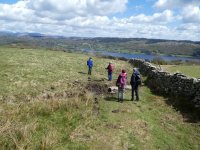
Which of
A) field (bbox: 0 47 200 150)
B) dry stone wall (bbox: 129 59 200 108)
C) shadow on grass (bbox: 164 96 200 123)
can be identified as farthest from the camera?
dry stone wall (bbox: 129 59 200 108)

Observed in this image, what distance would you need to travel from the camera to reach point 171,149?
1304 centimetres

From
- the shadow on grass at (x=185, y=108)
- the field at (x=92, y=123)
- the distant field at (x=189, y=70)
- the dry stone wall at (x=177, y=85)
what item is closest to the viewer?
the field at (x=92, y=123)

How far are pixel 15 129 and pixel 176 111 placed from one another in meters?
10.4

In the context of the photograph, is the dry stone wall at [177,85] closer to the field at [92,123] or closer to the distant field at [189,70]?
the field at [92,123]

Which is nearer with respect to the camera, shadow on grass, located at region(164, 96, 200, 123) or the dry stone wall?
shadow on grass, located at region(164, 96, 200, 123)

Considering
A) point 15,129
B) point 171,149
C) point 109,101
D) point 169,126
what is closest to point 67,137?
point 15,129

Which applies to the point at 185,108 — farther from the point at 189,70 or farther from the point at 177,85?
the point at 189,70

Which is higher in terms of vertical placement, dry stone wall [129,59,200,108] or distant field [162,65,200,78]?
dry stone wall [129,59,200,108]

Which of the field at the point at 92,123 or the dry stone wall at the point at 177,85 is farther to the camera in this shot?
the dry stone wall at the point at 177,85

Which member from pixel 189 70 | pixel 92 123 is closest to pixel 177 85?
pixel 92 123

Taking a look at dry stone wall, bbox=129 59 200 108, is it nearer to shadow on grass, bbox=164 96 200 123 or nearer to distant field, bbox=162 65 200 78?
shadow on grass, bbox=164 96 200 123

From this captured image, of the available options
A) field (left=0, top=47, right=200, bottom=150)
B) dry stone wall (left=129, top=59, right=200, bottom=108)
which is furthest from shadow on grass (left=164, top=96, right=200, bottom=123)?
dry stone wall (left=129, top=59, right=200, bottom=108)

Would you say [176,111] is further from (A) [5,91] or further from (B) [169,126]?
(A) [5,91]

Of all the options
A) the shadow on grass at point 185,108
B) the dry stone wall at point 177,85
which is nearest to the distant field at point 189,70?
the dry stone wall at point 177,85
